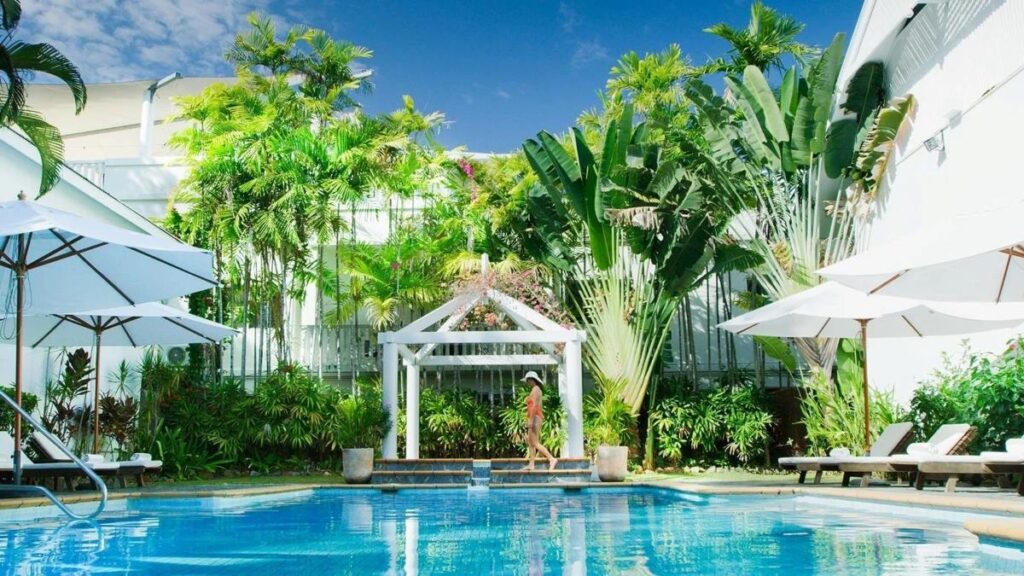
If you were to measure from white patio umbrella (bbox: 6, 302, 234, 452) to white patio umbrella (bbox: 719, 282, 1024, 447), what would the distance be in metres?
7.09

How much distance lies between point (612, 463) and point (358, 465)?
3.84 meters

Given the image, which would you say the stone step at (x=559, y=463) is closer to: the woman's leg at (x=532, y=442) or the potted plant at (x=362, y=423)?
the woman's leg at (x=532, y=442)

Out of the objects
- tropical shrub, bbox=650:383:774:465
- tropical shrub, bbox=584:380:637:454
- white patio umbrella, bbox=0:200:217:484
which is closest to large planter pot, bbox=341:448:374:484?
tropical shrub, bbox=584:380:637:454

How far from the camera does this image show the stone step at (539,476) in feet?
43.6

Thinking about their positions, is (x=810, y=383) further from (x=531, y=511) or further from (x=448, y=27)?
(x=448, y=27)

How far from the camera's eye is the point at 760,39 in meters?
17.3

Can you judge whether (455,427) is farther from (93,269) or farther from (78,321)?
(93,269)

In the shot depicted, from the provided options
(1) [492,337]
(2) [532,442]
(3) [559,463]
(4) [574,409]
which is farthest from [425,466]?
(4) [574,409]

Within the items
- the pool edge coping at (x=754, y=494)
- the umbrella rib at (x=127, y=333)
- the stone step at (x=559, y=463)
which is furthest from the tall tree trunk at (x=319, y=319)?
the pool edge coping at (x=754, y=494)

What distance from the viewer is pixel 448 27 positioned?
1534 inches

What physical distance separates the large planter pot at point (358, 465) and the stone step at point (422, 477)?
120 mm

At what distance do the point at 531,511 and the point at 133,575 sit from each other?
16.0 feet

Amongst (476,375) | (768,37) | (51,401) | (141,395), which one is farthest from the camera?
(476,375)

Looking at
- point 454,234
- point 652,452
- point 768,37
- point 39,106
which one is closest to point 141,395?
point 454,234
